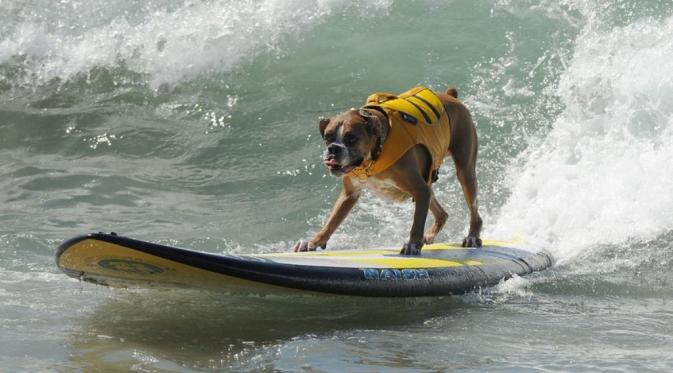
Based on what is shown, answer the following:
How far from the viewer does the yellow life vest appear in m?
6.68

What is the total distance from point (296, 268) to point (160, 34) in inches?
291

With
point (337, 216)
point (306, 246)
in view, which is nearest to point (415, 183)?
point (337, 216)

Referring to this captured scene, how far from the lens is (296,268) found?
5961mm

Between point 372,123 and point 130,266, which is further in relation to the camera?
point 372,123

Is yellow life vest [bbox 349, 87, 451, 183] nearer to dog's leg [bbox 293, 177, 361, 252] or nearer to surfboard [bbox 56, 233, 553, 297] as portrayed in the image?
dog's leg [bbox 293, 177, 361, 252]

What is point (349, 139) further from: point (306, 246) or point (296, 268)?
point (306, 246)

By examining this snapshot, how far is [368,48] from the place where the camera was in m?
12.5

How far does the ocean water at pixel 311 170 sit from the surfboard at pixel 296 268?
5.4 inches

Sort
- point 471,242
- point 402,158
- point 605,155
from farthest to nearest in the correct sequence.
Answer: point 605,155 → point 471,242 → point 402,158

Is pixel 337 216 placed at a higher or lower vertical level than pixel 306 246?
higher

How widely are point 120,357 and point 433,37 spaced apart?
8180 millimetres

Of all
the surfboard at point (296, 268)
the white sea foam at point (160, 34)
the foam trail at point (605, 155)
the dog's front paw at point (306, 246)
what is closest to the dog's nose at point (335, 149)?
the surfboard at point (296, 268)

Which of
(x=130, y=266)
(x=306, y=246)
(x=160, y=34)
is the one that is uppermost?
(x=160, y=34)

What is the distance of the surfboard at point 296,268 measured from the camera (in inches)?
209
